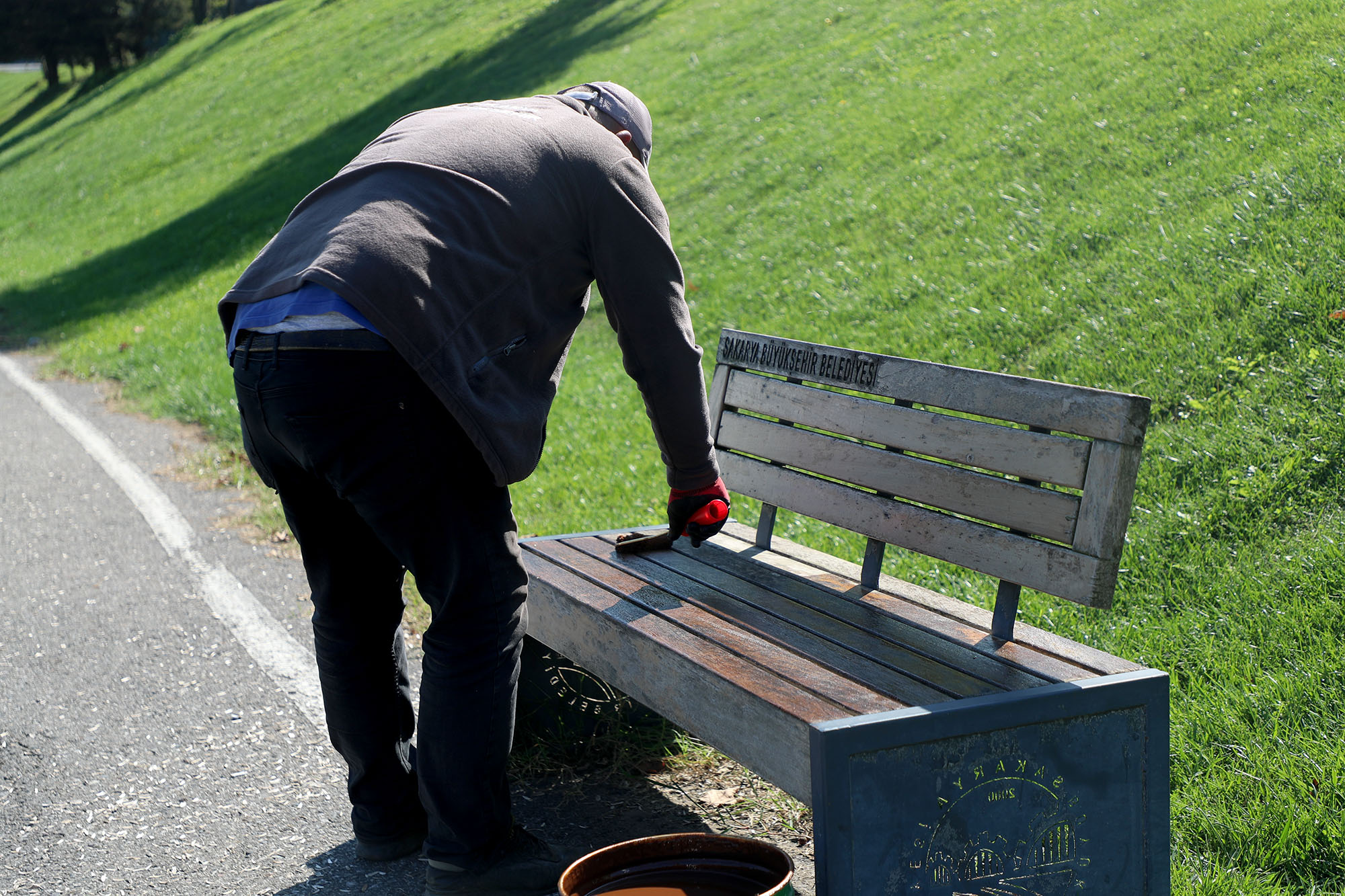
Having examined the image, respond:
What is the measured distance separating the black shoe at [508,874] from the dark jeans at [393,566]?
34 millimetres

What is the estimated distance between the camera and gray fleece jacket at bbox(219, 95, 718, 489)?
2203 mm

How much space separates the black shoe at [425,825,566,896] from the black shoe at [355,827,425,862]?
32 cm

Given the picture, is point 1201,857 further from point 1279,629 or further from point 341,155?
point 341,155

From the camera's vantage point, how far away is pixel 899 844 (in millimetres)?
2031

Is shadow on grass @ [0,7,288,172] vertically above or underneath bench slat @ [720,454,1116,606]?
underneath

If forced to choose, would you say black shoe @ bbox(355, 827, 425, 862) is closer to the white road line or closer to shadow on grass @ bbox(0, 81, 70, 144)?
the white road line

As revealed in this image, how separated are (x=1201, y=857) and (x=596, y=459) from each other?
3916 millimetres

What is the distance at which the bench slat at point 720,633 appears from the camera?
7.38 feet

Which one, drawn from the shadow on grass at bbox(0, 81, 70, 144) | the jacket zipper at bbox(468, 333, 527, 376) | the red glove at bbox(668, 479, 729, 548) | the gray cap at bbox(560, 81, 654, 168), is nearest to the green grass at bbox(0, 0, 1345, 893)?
the red glove at bbox(668, 479, 729, 548)

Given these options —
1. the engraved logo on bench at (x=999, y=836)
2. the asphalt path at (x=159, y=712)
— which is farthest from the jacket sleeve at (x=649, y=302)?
the asphalt path at (x=159, y=712)

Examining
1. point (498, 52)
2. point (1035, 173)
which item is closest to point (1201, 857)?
point (1035, 173)

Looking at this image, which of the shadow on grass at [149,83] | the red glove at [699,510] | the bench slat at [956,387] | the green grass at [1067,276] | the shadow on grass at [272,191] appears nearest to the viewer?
the bench slat at [956,387]

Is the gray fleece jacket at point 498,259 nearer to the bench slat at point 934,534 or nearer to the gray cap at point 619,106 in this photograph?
the gray cap at point 619,106

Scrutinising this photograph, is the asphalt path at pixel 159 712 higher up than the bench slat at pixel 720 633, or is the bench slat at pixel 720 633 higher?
the bench slat at pixel 720 633
